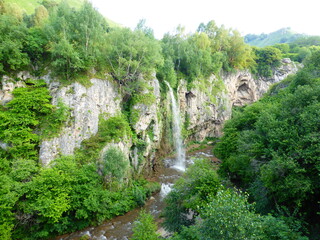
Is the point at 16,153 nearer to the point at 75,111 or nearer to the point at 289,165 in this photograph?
the point at 75,111

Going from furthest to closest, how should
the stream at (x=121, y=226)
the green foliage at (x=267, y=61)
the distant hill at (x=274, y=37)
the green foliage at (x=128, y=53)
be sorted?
1. the distant hill at (x=274, y=37)
2. the green foliage at (x=267, y=61)
3. the green foliage at (x=128, y=53)
4. the stream at (x=121, y=226)

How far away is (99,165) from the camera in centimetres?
1831

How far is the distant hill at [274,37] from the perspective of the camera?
5016 inches

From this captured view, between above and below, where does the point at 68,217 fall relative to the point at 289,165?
below

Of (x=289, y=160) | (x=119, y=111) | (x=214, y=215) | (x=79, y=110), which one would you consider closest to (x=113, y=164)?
(x=79, y=110)

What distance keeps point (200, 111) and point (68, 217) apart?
33.7 metres

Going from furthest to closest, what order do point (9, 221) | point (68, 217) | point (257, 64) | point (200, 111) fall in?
point (257, 64)
point (200, 111)
point (68, 217)
point (9, 221)

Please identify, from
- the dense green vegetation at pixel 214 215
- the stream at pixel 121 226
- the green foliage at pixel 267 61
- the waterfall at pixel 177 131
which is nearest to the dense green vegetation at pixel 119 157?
the dense green vegetation at pixel 214 215

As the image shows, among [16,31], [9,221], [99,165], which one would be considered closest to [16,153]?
[9,221]

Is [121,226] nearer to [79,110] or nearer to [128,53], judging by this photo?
[79,110]

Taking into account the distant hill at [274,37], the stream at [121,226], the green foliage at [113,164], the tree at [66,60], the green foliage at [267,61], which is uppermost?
the distant hill at [274,37]

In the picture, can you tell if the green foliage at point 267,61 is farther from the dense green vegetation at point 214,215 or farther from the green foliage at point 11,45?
the green foliage at point 11,45

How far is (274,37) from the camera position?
147 metres

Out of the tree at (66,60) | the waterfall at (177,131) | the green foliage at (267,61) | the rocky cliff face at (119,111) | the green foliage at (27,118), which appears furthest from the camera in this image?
the green foliage at (267,61)
